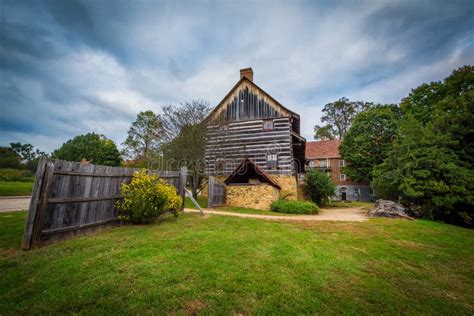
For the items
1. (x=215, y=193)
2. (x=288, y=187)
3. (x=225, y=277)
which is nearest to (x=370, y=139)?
(x=288, y=187)

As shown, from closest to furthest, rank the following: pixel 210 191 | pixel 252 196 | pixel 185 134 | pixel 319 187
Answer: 1. pixel 210 191
2. pixel 252 196
3. pixel 185 134
4. pixel 319 187

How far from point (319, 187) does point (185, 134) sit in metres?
14.7

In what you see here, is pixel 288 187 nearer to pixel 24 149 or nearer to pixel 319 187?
pixel 319 187

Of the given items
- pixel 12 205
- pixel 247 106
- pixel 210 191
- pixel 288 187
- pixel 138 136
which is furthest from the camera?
pixel 138 136

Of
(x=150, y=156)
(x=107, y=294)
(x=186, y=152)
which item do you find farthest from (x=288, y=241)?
(x=150, y=156)

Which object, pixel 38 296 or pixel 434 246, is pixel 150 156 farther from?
pixel 434 246

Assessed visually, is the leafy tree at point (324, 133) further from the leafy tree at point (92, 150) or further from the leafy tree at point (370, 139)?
the leafy tree at point (92, 150)

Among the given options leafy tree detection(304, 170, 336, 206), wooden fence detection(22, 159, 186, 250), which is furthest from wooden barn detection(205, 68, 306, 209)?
wooden fence detection(22, 159, 186, 250)

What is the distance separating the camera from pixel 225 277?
10.8ft

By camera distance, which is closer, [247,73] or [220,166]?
[220,166]

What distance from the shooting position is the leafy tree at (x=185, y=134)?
1546cm

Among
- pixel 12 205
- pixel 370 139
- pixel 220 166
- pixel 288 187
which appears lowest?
pixel 12 205

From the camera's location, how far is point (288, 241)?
222 inches

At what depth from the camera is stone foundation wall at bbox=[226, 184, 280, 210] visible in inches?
588
